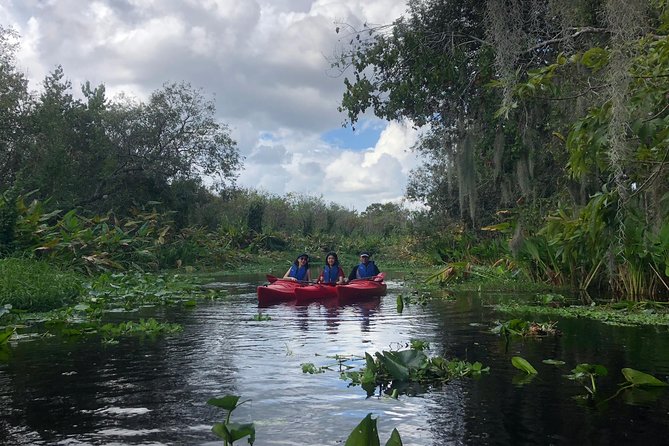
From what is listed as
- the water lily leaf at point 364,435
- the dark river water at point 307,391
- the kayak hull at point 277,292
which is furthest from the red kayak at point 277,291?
the water lily leaf at point 364,435

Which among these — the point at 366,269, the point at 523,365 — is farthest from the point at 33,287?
the point at 523,365

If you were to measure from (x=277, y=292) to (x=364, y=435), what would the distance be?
1210 cm

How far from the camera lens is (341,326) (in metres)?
11.2

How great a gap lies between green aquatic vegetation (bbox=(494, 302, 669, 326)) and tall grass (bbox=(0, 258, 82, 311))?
30.0 ft

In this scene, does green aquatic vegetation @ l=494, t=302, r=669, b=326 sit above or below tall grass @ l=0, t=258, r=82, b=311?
below

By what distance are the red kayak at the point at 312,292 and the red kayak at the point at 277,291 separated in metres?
0.15

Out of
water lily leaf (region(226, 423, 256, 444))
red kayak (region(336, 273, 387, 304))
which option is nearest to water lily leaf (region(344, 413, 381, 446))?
water lily leaf (region(226, 423, 256, 444))

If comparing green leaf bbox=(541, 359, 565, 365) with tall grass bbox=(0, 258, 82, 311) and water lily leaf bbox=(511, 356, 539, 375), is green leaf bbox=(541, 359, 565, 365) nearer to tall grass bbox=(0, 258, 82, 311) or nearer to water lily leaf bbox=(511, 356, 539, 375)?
water lily leaf bbox=(511, 356, 539, 375)

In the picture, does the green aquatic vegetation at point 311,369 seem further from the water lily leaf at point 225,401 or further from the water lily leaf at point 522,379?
the water lily leaf at point 225,401

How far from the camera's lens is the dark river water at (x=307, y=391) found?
4.89 m

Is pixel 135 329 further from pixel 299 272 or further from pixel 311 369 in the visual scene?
pixel 299 272

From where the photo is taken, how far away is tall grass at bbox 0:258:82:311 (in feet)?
40.8

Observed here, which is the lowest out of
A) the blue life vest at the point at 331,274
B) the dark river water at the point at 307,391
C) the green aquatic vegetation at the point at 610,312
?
the dark river water at the point at 307,391

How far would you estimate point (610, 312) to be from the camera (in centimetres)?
1112
